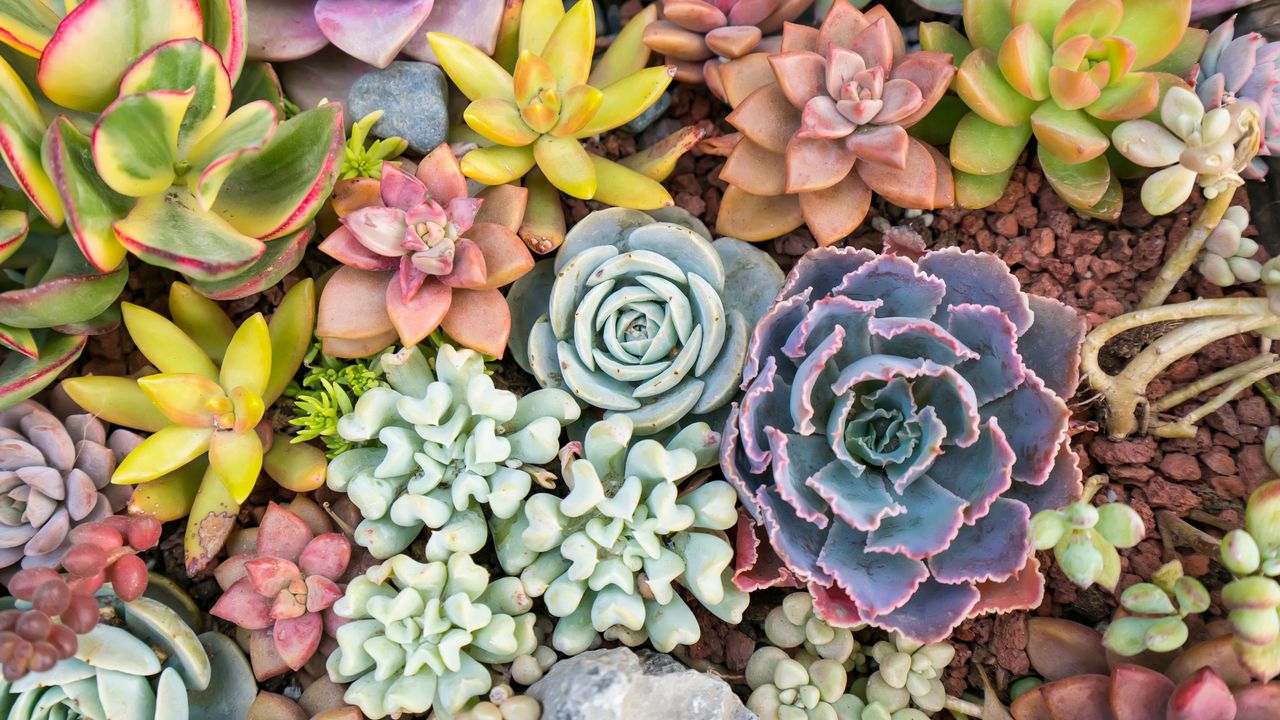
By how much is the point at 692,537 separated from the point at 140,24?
1303 mm

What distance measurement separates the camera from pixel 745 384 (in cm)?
147

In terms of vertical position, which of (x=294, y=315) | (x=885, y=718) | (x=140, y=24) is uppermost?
(x=140, y=24)

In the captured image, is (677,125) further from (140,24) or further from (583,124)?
(140,24)

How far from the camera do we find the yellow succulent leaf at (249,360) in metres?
1.59

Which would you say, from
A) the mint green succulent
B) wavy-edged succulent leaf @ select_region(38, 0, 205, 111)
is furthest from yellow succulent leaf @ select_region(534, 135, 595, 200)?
wavy-edged succulent leaf @ select_region(38, 0, 205, 111)

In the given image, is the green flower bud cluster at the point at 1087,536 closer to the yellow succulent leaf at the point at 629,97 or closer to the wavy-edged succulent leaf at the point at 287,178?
the yellow succulent leaf at the point at 629,97

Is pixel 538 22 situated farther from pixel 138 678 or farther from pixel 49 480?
pixel 138 678

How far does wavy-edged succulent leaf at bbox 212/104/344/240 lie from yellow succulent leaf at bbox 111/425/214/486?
1.28 ft

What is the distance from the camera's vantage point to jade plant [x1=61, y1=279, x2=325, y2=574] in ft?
5.10

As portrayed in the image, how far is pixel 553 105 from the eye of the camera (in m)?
1.66

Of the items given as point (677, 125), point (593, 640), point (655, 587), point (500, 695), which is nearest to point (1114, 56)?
point (677, 125)

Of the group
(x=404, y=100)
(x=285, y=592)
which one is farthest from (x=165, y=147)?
(x=285, y=592)

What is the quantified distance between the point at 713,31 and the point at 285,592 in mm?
1386

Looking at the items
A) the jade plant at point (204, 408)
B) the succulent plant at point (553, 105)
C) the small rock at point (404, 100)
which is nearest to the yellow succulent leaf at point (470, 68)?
the succulent plant at point (553, 105)
